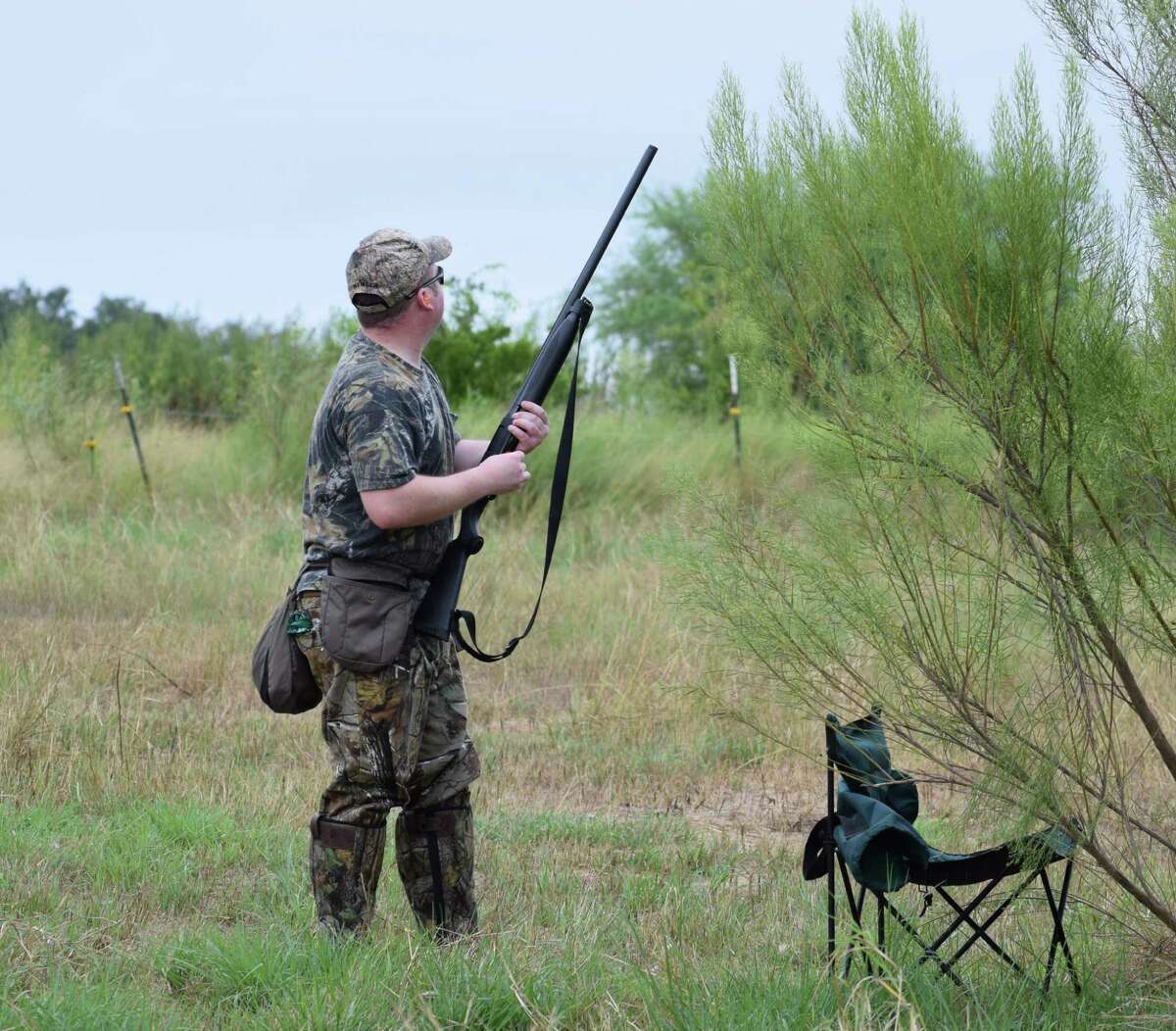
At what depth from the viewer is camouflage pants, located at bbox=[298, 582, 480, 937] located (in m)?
3.49

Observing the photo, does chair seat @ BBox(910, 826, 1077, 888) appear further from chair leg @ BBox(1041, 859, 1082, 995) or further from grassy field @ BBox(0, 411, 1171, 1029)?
grassy field @ BBox(0, 411, 1171, 1029)

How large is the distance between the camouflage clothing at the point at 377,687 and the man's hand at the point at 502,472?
179mm

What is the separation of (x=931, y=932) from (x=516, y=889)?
125cm

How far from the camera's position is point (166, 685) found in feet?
22.5

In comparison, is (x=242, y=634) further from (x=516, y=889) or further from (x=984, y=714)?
(x=984, y=714)

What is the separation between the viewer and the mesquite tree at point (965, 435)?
315cm

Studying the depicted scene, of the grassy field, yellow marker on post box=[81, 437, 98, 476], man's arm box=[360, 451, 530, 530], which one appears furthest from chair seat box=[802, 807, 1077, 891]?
yellow marker on post box=[81, 437, 98, 476]

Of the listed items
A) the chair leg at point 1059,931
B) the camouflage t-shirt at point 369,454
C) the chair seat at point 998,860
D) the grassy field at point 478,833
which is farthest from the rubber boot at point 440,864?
the chair leg at point 1059,931

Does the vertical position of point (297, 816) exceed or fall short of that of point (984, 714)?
it falls short

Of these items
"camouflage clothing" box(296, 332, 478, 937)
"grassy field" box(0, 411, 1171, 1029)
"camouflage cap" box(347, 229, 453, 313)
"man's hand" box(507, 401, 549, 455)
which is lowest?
"grassy field" box(0, 411, 1171, 1029)

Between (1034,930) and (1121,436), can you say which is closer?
(1121,436)

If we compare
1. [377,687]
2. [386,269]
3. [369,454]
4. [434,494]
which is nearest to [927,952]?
[377,687]

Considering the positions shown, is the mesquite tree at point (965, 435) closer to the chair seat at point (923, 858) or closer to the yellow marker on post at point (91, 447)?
the chair seat at point (923, 858)

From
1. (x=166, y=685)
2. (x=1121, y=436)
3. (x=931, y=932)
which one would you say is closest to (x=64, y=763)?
(x=166, y=685)
